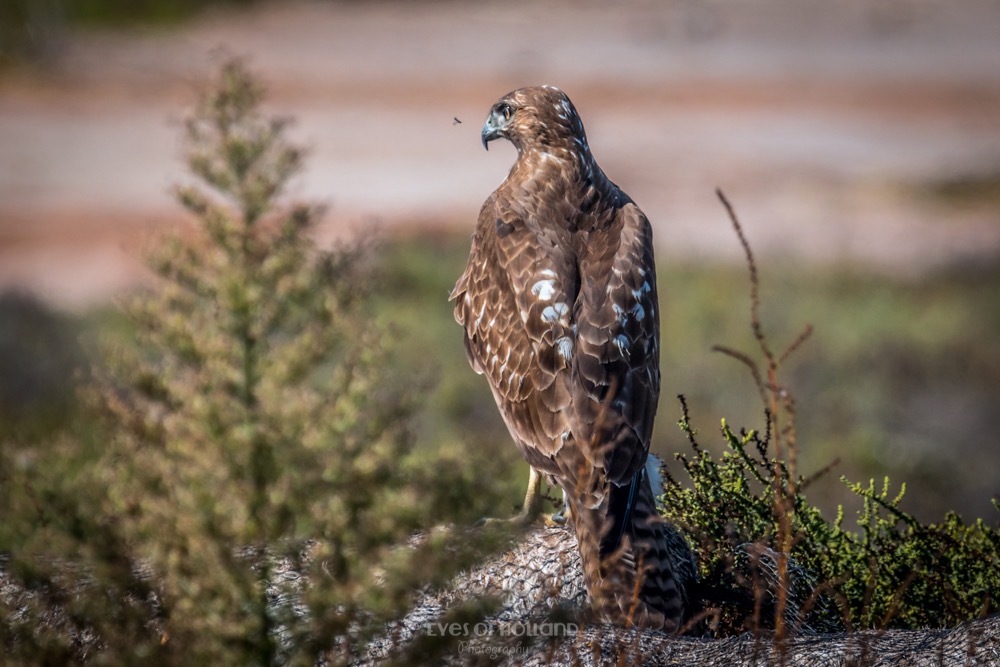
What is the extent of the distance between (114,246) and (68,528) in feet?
47.8

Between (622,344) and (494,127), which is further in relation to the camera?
(494,127)

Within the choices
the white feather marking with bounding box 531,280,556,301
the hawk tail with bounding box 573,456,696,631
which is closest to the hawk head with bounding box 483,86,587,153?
the white feather marking with bounding box 531,280,556,301

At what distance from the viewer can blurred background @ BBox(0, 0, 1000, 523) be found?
45.2ft

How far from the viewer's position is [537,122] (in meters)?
5.67

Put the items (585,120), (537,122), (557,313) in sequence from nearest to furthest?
(557,313)
(537,122)
(585,120)

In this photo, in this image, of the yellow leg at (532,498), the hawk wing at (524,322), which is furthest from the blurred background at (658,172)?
the yellow leg at (532,498)

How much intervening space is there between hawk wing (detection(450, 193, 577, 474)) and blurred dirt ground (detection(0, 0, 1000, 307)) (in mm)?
8644

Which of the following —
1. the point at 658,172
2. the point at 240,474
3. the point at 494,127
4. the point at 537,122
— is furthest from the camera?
the point at 658,172

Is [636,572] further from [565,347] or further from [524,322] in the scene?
[524,322]

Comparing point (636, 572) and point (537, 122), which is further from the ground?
point (537, 122)

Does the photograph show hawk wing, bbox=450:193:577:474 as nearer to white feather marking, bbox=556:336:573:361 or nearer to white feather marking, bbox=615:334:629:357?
white feather marking, bbox=556:336:573:361

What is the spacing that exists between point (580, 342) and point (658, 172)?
1862 cm

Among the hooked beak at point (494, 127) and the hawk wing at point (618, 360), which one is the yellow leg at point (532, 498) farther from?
the hooked beak at point (494, 127)

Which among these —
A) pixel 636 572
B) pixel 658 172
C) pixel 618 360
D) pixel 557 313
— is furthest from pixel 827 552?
pixel 658 172
